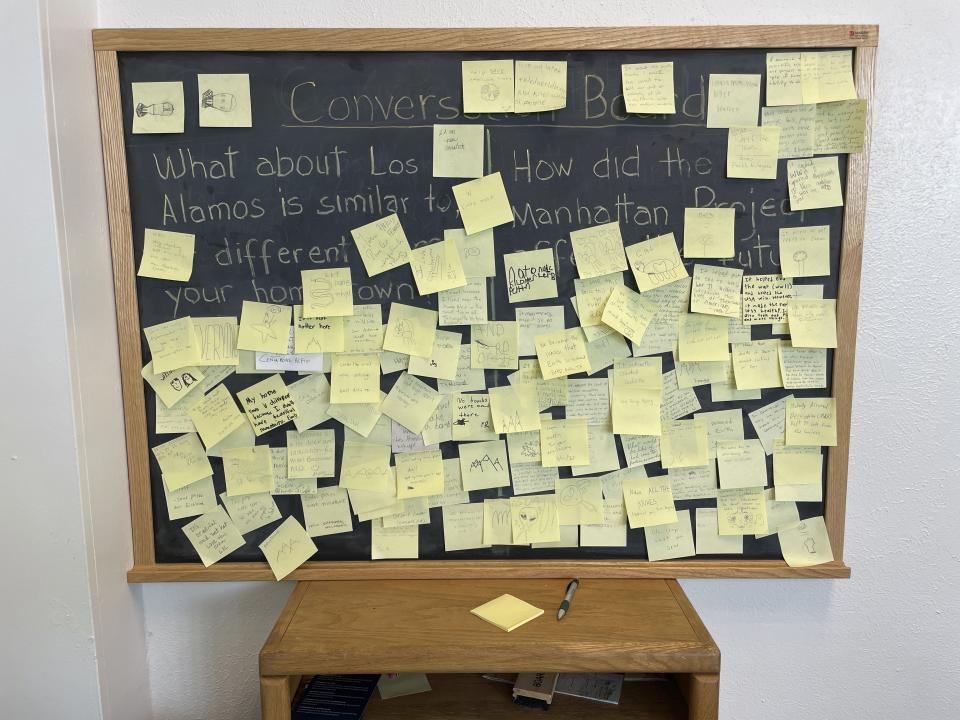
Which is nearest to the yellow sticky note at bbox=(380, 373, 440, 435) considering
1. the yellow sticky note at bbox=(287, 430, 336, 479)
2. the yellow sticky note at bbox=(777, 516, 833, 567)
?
the yellow sticky note at bbox=(287, 430, 336, 479)

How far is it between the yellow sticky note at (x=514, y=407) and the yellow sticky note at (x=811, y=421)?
0.55 meters

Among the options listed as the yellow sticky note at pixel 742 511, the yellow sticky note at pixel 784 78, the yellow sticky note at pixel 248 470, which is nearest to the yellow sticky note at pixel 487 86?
the yellow sticky note at pixel 784 78

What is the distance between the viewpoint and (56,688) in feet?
4.19

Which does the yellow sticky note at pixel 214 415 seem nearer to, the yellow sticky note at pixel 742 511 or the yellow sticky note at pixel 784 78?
the yellow sticky note at pixel 742 511

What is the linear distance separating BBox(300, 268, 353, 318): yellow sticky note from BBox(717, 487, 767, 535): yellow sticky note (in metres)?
0.91

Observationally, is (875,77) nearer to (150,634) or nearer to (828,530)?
(828,530)

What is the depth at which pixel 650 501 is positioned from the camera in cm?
140

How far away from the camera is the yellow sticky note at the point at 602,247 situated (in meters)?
1.34

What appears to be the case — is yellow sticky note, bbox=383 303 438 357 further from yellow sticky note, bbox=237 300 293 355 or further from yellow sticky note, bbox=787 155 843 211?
yellow sticky note, bbox=787 155 843 211

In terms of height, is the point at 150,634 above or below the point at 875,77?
below

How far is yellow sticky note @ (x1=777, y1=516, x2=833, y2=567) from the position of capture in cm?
141

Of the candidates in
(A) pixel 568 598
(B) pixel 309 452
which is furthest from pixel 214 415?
(A) pixel 568 598

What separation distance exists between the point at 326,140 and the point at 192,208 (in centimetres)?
31

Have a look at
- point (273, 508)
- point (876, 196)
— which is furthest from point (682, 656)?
point (876, 196)
